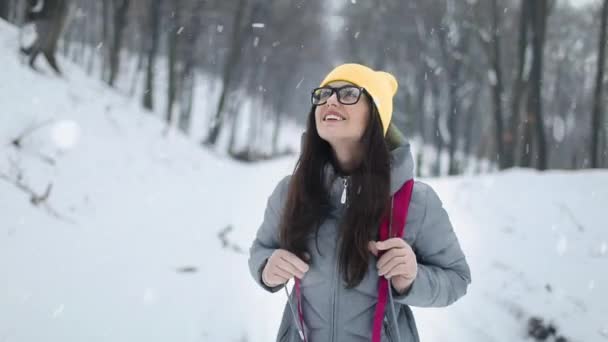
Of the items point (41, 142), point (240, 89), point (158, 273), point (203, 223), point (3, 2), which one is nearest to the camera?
point (158, 273)

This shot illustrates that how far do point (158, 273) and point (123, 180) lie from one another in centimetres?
374

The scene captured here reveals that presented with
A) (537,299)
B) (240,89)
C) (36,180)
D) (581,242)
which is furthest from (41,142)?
(240,89)

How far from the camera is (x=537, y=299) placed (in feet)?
13.7

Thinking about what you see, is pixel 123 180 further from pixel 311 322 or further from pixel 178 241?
pixel 311 322

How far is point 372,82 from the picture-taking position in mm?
1896

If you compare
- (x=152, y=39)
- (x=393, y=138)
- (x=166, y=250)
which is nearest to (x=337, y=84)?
(x=393, y=138)

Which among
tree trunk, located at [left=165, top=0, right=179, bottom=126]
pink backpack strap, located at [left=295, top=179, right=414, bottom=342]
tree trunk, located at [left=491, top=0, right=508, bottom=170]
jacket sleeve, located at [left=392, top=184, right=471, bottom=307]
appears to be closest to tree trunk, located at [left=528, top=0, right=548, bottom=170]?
tree trunk, located at [left=491, top=0, right=508, bottom=170]

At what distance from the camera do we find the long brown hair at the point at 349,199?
1723 mm

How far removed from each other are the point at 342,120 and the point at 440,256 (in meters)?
0.76

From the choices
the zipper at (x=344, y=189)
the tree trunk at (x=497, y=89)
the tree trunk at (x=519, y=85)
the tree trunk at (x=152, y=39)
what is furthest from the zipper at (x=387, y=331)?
the tree trunk at (x=152, y=39)

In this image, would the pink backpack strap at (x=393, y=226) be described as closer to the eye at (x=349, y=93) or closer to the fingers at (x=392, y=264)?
the fingers at (x=392, y=264)

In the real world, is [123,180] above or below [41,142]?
below

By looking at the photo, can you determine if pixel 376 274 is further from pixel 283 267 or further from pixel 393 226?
pixel 283 267

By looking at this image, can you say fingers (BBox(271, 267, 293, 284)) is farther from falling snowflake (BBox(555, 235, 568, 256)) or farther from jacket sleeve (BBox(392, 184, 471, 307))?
falling snowflake (BBox(555, 235, 568, 256))
